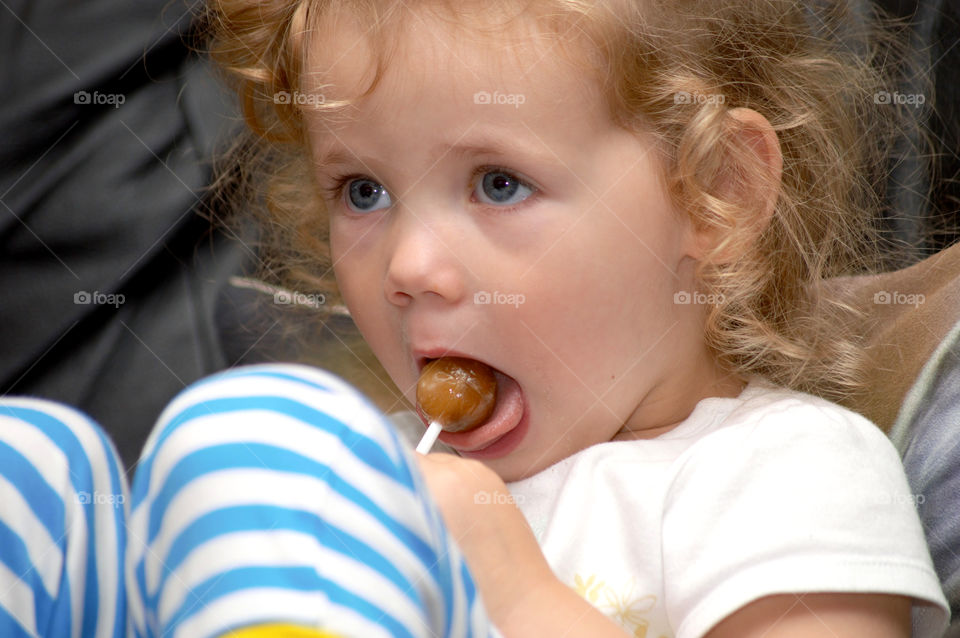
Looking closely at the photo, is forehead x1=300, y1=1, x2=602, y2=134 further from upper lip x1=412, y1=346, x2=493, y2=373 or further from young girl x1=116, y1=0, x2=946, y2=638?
upper lip x1=412, y1=346, x2=493, y2=373

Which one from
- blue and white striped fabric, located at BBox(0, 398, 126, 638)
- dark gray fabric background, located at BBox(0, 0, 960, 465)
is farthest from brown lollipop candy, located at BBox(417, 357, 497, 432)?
dark gray fabric background, located at BBox(0, 0, 960, 465)

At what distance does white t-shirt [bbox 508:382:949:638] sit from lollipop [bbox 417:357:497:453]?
10 cm

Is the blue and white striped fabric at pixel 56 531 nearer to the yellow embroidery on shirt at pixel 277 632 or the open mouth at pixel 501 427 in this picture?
the yellow embroidery on shirt at pixel 277 632

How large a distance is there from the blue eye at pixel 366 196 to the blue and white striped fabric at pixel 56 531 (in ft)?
1.23

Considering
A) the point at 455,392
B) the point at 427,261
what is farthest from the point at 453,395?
the point at 427,261

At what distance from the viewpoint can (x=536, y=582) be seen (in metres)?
0.68

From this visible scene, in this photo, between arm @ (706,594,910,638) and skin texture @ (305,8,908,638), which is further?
skin texture @ (305,8,908,638)

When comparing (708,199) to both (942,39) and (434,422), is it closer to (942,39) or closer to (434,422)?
(434,422)

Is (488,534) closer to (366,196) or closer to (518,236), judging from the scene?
(518,236)

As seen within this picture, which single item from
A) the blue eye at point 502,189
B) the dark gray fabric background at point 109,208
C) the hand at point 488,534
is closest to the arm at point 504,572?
the hand at point 488,534

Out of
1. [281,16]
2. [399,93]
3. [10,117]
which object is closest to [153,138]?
[10,117]

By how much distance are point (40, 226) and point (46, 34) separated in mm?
227

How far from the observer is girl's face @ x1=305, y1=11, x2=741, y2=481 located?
797mm

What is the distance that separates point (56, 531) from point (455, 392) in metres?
0.37
